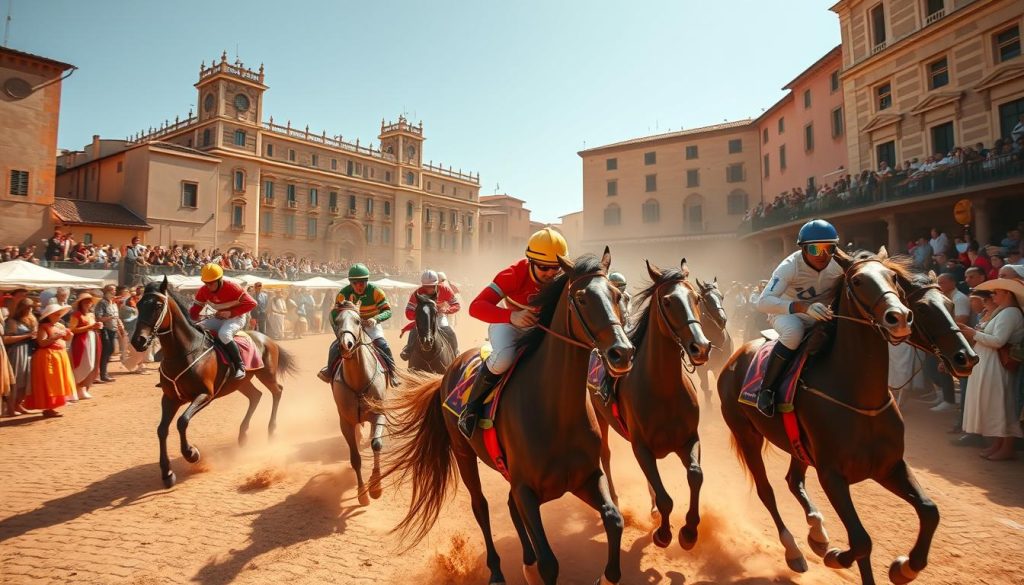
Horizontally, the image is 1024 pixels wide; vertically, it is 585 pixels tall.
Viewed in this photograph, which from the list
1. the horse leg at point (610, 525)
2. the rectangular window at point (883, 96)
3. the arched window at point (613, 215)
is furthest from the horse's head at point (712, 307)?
the arched window at point (613, 215)

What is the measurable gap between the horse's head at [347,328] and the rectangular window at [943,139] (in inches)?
1012

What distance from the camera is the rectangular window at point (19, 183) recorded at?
27141mm

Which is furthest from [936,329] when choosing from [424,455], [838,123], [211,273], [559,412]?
[838,123]

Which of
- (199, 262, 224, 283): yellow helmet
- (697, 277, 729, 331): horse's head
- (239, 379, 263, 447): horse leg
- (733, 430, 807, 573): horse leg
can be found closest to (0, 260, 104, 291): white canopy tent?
(239, 379, 263, 447): horse leg

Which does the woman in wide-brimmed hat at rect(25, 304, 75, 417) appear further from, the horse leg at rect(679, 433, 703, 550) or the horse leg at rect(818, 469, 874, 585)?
the horse leg at rect(818, 469, 874, 585)

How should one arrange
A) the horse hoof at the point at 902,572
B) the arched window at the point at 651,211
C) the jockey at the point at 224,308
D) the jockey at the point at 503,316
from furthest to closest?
the arched window at the point at 651,211, the jockey at the point at 224,308, the jockey at the point at 503,316, the horse hoof at the point at 902,572

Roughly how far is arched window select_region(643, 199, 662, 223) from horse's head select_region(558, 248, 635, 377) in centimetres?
4755

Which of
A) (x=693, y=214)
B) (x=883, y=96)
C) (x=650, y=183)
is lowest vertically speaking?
(x=693, y=214)

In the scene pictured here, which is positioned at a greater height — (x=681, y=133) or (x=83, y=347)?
(x=681, y=133)

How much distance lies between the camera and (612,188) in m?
51.2

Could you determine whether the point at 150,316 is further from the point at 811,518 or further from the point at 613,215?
the point at 613,215

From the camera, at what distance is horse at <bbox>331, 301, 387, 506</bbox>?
6.09 metres

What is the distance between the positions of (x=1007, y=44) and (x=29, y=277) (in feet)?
117

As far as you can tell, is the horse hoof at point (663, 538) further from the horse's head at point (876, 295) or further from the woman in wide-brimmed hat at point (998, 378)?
the woman in wide-brimmed hat at point (998, 378)
